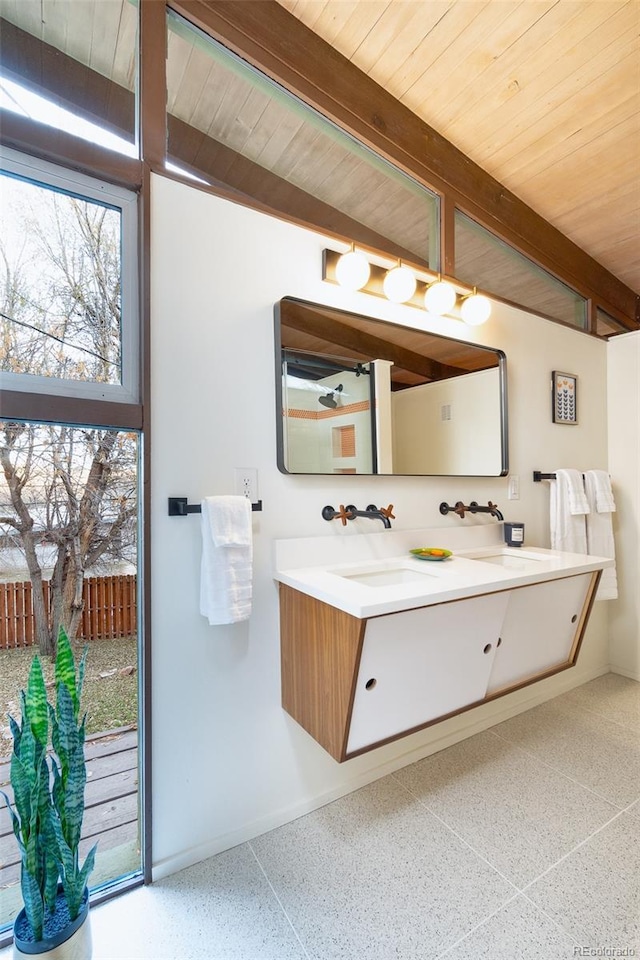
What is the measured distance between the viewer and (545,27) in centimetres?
153

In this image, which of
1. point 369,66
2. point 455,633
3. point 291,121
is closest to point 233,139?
point 291,121

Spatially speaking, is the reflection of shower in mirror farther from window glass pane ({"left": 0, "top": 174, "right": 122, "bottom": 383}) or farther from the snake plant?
the snake plant

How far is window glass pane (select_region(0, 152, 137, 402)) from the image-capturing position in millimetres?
1144

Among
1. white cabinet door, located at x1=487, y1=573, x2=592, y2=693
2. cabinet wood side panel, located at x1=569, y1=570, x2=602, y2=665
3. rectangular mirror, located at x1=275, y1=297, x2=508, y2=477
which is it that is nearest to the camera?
rectangular mirror, located at x1=275, y1=297, x2=508, y2=477

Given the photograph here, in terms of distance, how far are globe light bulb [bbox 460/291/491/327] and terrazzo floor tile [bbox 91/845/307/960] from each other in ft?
7.51

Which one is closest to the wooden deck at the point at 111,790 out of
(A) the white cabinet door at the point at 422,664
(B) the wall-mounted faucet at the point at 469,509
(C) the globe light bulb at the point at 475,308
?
(A) the white cabinet door at the point at 422,664

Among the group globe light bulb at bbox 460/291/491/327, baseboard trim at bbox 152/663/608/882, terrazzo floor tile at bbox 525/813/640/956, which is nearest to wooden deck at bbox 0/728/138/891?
baseboard trim at bbox 152/663/608/882

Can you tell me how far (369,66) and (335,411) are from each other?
4.57 feet

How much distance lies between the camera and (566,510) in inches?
92.0

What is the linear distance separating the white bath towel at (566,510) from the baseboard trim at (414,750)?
0.80 meters

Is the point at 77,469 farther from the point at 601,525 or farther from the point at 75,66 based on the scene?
the point at 601,525

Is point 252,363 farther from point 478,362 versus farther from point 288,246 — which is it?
point 478,362

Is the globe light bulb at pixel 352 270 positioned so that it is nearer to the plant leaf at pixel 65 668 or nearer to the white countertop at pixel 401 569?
the white countertop at pixel 401 569

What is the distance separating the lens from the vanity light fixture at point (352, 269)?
163 cm
